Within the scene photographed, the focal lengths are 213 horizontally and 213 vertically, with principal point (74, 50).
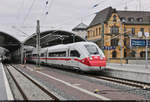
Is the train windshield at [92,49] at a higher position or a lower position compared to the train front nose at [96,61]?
higher

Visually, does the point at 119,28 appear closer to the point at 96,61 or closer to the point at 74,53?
the point at 74,53

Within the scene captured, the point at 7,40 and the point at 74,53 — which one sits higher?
the point at 7,40

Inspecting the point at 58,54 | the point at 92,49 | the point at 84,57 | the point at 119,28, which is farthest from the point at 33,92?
the point at 119,28

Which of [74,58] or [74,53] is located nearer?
[74,58]

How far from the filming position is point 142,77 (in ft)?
52.0

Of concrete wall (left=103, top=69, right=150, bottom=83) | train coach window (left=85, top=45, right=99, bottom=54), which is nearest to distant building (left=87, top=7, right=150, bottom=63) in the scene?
concrete wall (left=103, top=69, right=150, bottom=83)

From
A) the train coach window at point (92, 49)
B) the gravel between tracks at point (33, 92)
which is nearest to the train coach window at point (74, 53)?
the train coach window at point (92, 49)

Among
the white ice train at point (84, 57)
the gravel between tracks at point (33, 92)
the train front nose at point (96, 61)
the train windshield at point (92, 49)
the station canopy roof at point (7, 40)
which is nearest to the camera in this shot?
the gravel between tracks at point (33, 92)

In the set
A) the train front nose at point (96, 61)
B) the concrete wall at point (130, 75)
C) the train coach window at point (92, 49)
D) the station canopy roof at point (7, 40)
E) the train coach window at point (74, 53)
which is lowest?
the concrete wall at point (130, 75)

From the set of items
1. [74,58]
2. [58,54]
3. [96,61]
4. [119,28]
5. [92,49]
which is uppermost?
[119,28]

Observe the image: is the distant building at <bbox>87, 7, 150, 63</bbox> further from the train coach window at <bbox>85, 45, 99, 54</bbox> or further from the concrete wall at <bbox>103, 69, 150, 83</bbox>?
the train coach window at <bbox>85, 45, 99, 54</bbox>

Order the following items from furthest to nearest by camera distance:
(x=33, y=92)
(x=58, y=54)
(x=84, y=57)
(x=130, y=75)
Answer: (x=58, y=54), (x=84, y=57), (x=130, y=75), (x=33, y=92)

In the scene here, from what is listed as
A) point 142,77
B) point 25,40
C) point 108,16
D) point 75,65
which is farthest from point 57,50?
point 108,16

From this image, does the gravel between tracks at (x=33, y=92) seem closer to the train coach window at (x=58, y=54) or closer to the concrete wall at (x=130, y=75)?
the concrete wall at (x=130, y=75)
